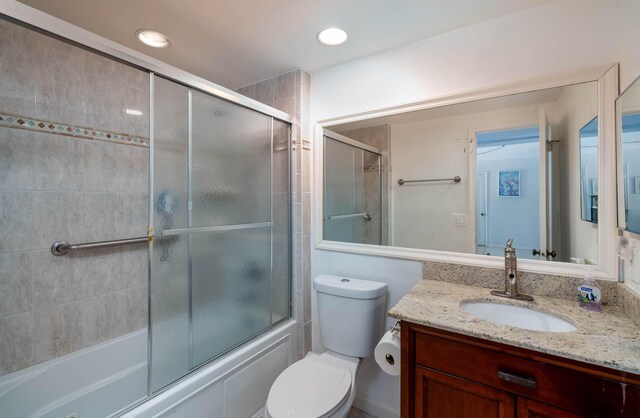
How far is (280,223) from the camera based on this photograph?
1.97m

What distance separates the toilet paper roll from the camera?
1224 mm

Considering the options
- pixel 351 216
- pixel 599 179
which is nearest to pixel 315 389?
pixel 351 216

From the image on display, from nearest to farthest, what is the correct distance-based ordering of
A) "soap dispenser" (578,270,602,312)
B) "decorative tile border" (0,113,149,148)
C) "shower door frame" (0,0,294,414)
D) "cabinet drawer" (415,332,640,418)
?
1. "cabinet drawer" (415,332,640,418)
2. "shower door frame" (0,0,294,414)
3. "soap dispenser" (578,270,602,312)
4. "decorative tile border" (0,113,149,148)

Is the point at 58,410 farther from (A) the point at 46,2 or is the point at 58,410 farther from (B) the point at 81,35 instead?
(A) the point at 46,2

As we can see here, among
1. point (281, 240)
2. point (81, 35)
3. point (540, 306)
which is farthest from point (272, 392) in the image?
point (81, 35)

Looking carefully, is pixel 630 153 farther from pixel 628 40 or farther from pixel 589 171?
pixel 628 40

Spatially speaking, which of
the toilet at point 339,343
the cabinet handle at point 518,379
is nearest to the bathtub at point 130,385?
the toilet at point 339,343

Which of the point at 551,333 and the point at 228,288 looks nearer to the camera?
the point at 551,333

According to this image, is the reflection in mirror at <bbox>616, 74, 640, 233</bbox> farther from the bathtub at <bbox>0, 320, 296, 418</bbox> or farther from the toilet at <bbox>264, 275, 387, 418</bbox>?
the bathtub at <bbox>0, 320, 296, 418</bbox>

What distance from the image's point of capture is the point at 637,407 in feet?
2.45

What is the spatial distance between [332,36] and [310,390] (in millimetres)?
1902

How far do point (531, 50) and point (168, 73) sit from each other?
1.76m

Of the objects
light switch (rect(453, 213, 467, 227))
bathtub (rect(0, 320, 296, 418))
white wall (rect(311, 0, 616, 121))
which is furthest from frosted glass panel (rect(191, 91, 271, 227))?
light switch (rect(453, 213, 467, 227))

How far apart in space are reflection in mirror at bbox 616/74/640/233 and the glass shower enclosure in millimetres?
1109
